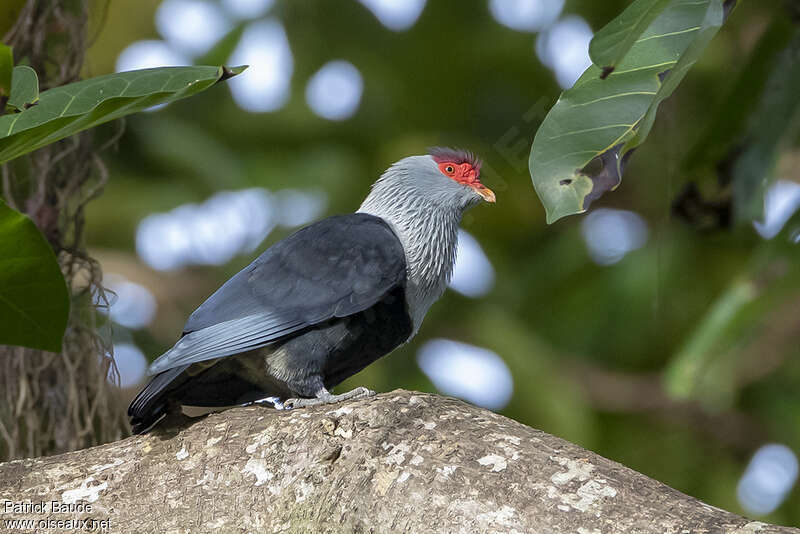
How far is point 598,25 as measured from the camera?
513 centimetres

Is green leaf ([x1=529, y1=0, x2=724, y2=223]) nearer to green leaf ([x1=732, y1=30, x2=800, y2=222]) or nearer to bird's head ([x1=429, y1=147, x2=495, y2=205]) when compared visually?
bird's head ([x1=429, y1=147, x2=495, y2=205])

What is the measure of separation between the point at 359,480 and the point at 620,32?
40.9 inches

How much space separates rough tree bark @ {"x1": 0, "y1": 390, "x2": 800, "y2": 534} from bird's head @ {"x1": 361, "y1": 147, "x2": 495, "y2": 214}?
3.43 ft

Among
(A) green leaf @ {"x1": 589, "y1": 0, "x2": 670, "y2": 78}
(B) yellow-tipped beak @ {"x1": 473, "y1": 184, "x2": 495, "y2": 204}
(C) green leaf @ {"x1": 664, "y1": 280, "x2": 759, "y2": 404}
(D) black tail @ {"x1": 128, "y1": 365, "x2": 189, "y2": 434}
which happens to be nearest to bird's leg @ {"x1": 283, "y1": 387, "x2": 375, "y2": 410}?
(D) black tail @ {"x1": 128, "y1": 365, "x2": 189, "y2": 434}

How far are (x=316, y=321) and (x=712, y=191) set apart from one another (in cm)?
186

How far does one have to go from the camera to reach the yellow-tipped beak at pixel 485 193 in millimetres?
3148

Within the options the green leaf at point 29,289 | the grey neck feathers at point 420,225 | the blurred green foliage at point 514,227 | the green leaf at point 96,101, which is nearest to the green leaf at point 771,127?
the grey neck feathers at point 420,225

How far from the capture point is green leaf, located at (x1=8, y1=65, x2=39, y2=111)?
2.09 meters

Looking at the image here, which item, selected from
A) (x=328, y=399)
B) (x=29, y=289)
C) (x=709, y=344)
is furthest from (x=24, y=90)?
(x=709, y=344)

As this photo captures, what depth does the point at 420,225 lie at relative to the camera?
3.00m

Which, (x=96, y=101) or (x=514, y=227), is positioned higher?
(x=96, y=101)

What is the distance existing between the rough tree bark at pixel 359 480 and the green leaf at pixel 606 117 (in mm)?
526

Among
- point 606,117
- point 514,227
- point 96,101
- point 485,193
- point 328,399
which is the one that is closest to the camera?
point 606,117

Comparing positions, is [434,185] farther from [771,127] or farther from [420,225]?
[771,127]
